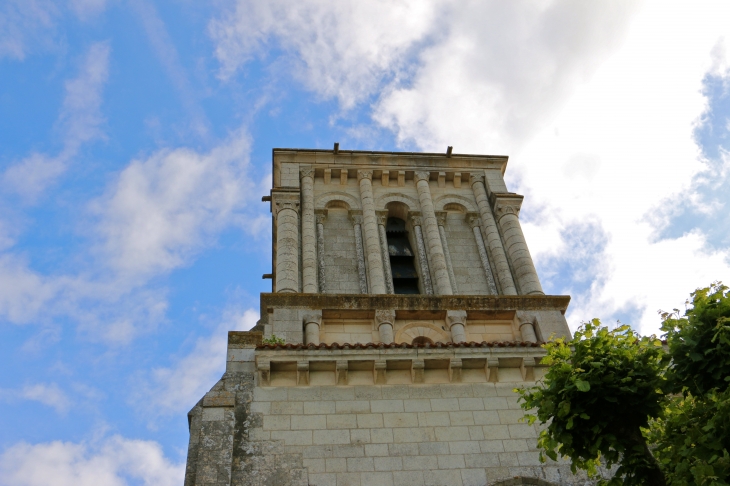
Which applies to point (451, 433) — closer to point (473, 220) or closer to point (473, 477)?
point (473, 477)

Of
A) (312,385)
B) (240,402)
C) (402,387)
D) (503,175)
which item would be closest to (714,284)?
(402,387)

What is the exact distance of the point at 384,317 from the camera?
1689cm

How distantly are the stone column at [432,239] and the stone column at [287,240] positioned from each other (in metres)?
3.68

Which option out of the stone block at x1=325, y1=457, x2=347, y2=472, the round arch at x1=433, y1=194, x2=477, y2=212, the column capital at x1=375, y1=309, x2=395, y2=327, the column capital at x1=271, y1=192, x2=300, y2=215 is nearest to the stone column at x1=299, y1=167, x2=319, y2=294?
the column capital at x1=271, y1=192, x2=300, y2=215

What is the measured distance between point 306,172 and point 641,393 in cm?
1443

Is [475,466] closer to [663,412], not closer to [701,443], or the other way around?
[663,412]

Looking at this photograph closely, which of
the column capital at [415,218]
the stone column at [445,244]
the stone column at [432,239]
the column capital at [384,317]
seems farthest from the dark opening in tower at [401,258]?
the column capital at [384,317]

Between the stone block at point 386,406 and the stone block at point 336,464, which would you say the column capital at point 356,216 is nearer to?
the stone block at point 386,406

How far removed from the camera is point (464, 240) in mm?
21469

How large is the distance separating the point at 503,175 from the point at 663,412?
14782 millimetres

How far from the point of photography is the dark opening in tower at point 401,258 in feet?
67.1

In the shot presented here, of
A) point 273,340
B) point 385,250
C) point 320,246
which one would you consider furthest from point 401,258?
point 273,340

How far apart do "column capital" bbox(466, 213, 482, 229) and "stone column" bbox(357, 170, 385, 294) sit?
9.43 feet

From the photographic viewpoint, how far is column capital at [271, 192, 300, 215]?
21156 mm
